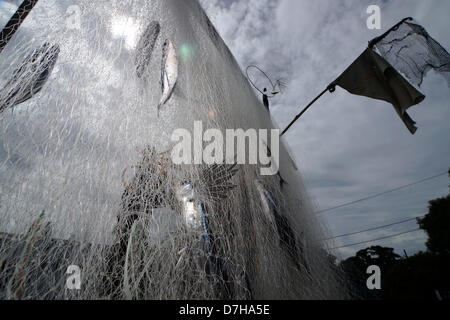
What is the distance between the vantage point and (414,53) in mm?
2043

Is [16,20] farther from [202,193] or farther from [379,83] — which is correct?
[379,83]

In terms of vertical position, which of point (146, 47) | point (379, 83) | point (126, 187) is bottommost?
point (379, 83)

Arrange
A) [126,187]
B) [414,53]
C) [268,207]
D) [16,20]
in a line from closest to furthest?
[126,187], [268,207], [16,20], [414,53]

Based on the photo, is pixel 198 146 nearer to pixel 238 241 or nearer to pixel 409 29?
pixel 238 241

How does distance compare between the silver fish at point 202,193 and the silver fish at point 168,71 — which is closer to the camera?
the silver fish at point 202,193

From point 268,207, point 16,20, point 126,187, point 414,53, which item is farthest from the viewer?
point 414,53

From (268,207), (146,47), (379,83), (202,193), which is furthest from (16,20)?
(379,83)

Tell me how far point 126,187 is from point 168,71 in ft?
3.08

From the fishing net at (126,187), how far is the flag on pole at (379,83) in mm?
1592

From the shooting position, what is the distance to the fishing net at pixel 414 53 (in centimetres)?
194

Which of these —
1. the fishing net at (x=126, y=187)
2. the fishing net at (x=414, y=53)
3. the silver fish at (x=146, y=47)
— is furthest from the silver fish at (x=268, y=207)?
the fishing net at (x=414, y=53)

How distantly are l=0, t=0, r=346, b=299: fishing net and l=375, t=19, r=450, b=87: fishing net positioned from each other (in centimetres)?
201

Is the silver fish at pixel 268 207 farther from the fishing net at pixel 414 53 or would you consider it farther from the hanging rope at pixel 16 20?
the hanging rope at pixel 16 20
